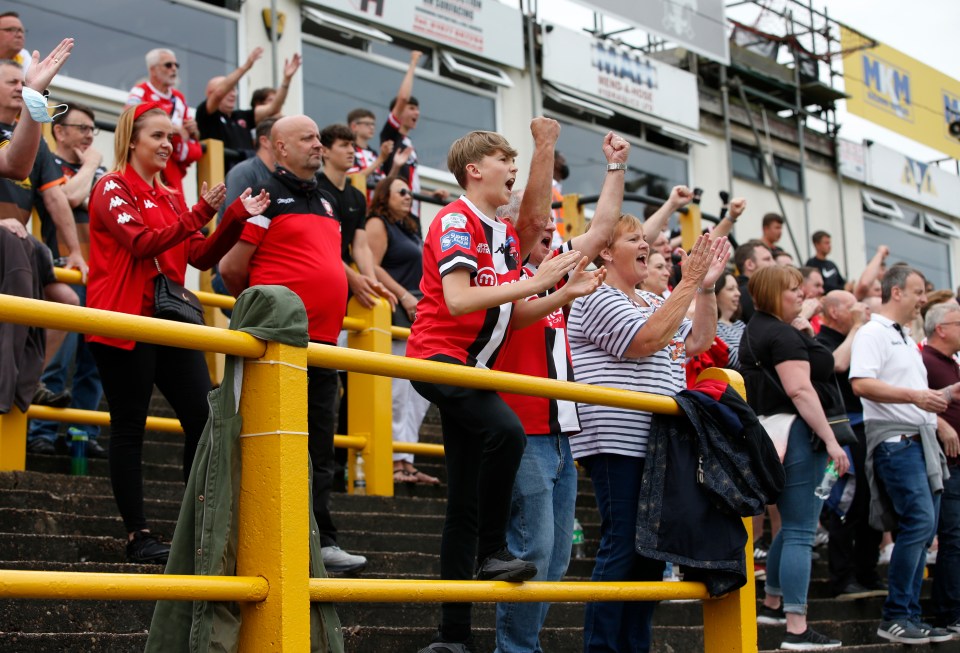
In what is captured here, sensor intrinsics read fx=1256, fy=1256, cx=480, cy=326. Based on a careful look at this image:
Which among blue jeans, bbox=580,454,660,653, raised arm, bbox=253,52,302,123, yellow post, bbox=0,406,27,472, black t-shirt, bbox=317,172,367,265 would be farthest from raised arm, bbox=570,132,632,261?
raised arm, bbox=253,52,302,123

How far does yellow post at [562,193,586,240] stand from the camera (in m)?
10.9

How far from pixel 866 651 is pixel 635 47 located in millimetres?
11573

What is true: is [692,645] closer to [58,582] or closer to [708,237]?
[708,237]

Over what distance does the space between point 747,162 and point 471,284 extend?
1546 cm

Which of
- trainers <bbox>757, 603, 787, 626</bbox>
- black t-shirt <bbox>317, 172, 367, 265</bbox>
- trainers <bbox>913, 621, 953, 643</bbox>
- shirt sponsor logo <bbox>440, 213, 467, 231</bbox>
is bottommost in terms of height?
trainers <bbox>913, 621, 953, 643</bbox>

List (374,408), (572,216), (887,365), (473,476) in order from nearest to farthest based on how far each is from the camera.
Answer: (473,476)
(374,408)
(887,365)
(572,216)

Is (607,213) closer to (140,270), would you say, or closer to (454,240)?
(454,240)

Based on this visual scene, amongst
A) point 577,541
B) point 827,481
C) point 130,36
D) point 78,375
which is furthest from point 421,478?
point 130,36

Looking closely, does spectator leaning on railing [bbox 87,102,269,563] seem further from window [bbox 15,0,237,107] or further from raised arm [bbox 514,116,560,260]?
window [bbox 15,0,237,107]

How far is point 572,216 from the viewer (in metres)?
11.0

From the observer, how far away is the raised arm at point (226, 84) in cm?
870

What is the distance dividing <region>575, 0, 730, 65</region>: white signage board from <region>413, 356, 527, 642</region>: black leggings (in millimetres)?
10503

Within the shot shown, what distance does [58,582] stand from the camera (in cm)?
262

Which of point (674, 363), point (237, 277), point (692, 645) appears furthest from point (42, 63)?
point (692, 645)
